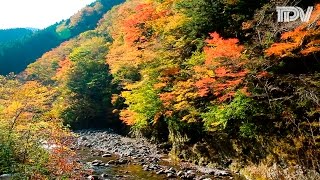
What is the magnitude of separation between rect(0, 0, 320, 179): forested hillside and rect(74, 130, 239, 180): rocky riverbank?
3.36 ft

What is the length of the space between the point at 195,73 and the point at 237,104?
3.18 m

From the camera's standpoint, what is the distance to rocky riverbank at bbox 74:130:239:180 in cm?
1555

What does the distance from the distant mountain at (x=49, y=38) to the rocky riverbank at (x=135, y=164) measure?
200 ft

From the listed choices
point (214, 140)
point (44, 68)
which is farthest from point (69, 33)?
point (214, 140)

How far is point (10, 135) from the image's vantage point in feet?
34.2

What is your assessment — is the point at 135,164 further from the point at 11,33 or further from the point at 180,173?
the point at 11,33

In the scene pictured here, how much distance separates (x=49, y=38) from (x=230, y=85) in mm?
81150

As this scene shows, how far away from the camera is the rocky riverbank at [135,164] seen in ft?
51.0

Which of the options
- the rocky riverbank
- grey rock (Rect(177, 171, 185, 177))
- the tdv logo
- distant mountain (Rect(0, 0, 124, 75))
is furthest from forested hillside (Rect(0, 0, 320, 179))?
distant mountain (Rect(0, 0, 124, 75))

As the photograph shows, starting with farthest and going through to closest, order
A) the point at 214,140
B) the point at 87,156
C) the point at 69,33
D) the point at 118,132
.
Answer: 1. the point at 69,33
2. the point at 118,132
3. the point at 87,156
4. the point at 214,140

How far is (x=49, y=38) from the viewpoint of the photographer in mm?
88125

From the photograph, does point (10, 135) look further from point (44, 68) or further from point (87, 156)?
point (44, 68)

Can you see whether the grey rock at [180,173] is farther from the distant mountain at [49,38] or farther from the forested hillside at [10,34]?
the forested hillside at [10,34]

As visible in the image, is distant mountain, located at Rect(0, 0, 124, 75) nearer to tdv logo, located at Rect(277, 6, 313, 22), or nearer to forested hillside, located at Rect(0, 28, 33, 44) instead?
forested hillside, located at Rect(0, 28, 33, 44)
